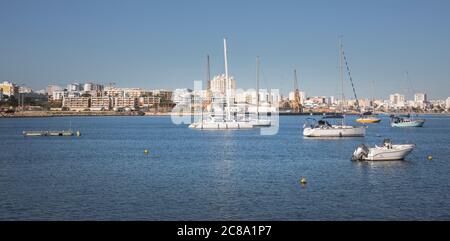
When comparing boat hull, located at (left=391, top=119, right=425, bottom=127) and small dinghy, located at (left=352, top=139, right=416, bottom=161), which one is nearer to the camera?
small dinghy, located at (left=352, top=139, right=416, bottom=161)

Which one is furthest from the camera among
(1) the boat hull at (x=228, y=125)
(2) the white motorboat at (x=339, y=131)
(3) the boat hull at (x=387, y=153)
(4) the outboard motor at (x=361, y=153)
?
(1) the boat hull at (x=228, y=125)

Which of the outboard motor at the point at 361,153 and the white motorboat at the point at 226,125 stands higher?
the white motorboat at the point at 226,125

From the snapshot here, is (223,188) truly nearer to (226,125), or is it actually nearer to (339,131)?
(339,131)

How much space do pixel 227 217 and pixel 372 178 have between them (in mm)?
10622

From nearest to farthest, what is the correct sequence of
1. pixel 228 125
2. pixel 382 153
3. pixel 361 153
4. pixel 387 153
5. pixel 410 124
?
pixel 382 153
pixel 387 153
pixel 361 153
pixel 228 125
pixel 410 124

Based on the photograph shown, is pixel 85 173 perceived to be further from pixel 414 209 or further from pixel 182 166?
pixel 414 209

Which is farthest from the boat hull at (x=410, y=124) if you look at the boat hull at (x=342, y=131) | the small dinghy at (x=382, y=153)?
the small dinghy at (x=382, y=153)

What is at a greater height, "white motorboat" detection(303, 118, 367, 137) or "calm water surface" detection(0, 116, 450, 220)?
"white motorboat" detection(303, 118, 367, 137)

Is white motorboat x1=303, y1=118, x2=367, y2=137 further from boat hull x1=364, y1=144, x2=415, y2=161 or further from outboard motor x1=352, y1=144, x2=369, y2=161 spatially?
outboard motor x1=352, y1=144, x2=369, y2=161

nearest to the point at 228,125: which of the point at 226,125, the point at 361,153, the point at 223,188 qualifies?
the point at 226,125

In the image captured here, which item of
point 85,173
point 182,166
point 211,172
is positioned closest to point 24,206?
point 85,173

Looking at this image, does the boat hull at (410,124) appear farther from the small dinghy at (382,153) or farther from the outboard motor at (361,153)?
the outboard motor at (361,153)

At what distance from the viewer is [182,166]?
1224 inches

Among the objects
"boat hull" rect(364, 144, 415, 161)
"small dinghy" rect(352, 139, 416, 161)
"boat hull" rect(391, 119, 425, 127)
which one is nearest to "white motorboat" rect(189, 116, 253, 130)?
"boat hull" rect(391, 119, 425, 127)
